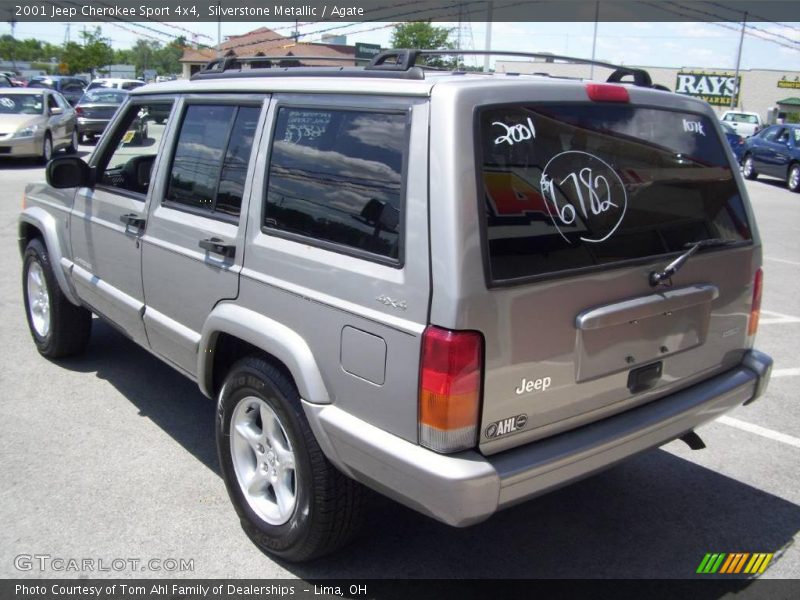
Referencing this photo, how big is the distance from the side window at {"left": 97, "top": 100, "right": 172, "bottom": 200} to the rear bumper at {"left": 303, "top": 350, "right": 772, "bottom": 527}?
7.13 ft

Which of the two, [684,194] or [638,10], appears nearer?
[684,194]

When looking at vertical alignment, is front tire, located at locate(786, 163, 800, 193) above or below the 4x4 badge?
below

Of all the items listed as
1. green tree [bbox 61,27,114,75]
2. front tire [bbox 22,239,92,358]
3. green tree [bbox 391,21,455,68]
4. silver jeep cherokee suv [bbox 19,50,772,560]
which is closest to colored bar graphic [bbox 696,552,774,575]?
silver jeep cherokee suv [bbox 19,50,772,560]

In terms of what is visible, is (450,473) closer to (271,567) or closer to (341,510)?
(341,510)

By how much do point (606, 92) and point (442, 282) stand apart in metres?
1.12

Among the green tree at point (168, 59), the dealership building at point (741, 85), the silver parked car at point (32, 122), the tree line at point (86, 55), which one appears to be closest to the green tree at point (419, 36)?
Answer: the dealership building at point (741, 85)

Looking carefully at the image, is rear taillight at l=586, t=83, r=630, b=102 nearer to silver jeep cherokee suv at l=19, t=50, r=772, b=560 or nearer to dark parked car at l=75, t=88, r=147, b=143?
silver jeep cherokee suv at l=19, t=50, r=772, b=560

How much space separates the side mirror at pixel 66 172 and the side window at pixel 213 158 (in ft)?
3.22

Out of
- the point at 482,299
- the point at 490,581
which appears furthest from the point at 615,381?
the point at 490,581

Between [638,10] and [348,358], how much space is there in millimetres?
32904

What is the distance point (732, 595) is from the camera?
304 centimetres

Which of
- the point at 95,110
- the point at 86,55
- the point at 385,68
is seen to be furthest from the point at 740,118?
the point at 86,55

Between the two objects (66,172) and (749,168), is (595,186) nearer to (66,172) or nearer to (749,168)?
(66,172)

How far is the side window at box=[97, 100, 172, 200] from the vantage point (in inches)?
167
